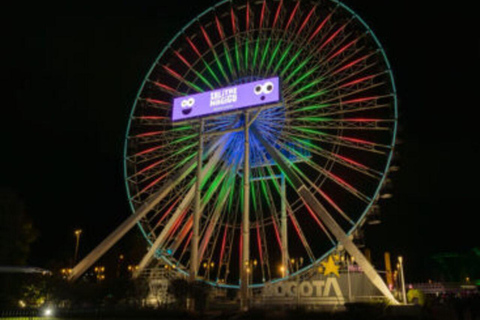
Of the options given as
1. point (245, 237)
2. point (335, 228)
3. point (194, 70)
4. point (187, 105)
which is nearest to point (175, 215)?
point (245, 237)

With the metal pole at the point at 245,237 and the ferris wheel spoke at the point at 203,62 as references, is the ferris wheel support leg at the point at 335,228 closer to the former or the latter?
the metal pole at the point at 245,237

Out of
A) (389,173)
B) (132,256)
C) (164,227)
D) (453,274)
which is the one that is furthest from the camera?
(453,274)

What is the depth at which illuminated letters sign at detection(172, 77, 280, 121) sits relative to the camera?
2384cm

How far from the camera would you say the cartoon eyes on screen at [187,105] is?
26.4 metres

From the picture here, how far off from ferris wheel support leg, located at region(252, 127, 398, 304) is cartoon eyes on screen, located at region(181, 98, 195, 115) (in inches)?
219

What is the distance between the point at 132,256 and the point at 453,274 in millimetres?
59037

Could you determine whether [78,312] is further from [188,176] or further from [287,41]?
[287,41]

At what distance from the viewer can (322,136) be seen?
79.6 ft

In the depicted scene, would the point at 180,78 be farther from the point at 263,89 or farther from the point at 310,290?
the point at 310,290

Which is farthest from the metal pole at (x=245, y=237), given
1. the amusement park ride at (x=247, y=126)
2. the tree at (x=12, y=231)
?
the tree at (x=12, y=231)

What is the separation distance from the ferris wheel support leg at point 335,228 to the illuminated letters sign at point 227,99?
2.70 m

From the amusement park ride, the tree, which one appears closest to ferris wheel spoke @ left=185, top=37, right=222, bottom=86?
the amusement park ride

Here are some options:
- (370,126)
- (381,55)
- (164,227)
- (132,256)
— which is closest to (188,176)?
(164,227)

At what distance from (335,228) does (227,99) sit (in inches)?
396
